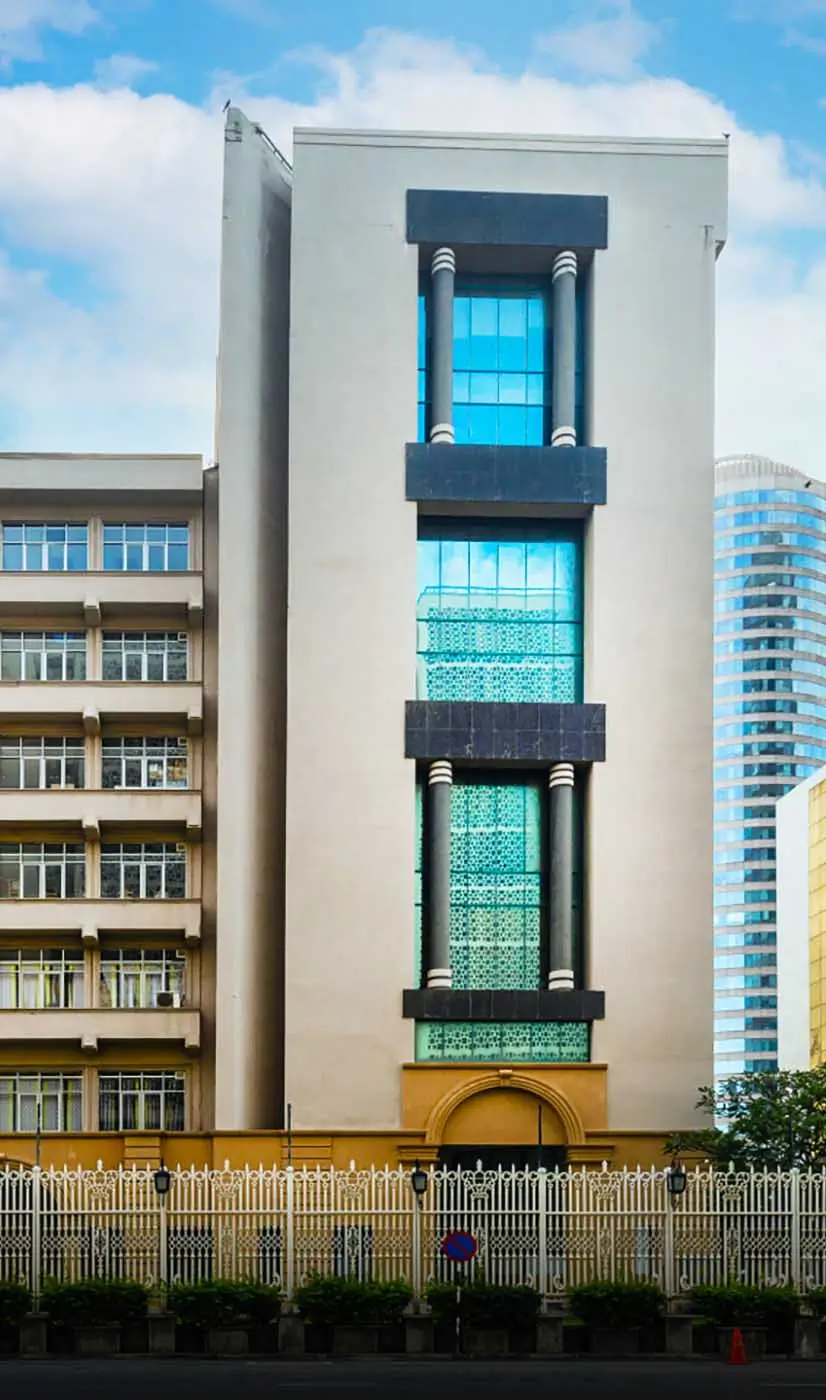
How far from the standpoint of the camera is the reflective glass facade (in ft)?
161

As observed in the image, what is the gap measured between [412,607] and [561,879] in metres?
7.19

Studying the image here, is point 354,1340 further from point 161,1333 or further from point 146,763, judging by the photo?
point 146,763

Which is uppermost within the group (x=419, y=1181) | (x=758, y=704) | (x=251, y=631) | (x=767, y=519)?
(x=767, y=519)

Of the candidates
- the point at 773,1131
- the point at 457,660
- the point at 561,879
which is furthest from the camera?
the point at 457,660

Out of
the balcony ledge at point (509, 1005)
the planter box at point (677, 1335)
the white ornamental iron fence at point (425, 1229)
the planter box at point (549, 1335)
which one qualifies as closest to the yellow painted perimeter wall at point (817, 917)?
Result: the balcony ledge at point (509, 1005)

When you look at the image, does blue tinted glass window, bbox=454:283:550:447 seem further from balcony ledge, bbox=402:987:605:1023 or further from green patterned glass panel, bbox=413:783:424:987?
balcony ledge, bbox=402:987:605:1023

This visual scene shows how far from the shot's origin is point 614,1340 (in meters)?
33.7

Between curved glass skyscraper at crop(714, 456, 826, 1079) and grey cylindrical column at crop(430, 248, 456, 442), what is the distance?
304 ft

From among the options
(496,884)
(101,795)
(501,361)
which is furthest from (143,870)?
(501,361)

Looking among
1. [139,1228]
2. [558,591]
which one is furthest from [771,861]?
[139,1228]

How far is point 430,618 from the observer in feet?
159

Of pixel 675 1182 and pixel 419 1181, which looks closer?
pixel 419 1181

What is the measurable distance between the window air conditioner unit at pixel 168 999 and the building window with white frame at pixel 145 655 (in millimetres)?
7914

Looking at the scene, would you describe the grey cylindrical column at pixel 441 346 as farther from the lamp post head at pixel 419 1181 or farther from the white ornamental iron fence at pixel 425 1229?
the lamp post head at pixel 419 1181
